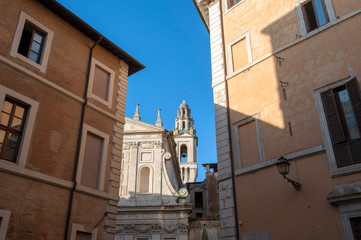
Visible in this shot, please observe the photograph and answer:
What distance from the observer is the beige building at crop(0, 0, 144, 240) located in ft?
30.1

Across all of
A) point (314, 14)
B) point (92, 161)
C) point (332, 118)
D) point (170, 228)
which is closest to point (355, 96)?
point (332, 118)

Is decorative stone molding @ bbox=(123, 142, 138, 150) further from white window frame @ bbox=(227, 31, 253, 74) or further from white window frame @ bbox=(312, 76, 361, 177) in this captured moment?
white window frame @ bbox=(312, 76, 361, 177)

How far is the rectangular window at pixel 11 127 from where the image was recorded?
30.1 feet

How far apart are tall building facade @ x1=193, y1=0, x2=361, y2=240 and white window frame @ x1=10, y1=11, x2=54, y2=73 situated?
20.6 feet

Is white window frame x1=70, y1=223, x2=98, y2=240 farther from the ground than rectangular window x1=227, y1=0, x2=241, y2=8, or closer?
closer

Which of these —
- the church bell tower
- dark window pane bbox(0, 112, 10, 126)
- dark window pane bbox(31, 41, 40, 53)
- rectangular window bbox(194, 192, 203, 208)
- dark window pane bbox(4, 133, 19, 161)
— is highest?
the church bell tower

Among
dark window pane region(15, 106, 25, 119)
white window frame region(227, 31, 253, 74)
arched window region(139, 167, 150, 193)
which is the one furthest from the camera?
arched window region(139, 167, 150, 193)

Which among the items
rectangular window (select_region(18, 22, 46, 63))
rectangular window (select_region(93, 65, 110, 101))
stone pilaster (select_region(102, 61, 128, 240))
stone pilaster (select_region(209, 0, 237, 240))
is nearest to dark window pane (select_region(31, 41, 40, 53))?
rectangular window (select_region(18, 22, 46, 63))

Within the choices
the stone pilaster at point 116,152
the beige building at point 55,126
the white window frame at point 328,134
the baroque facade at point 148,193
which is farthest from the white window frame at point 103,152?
the baroque facade at point 148,193

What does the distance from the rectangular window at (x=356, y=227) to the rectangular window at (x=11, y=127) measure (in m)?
8.91

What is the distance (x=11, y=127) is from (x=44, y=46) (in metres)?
3.09

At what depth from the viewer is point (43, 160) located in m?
9.87

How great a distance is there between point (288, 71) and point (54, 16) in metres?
8.27

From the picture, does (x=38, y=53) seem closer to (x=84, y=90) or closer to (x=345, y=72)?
(x=84, y=90)
